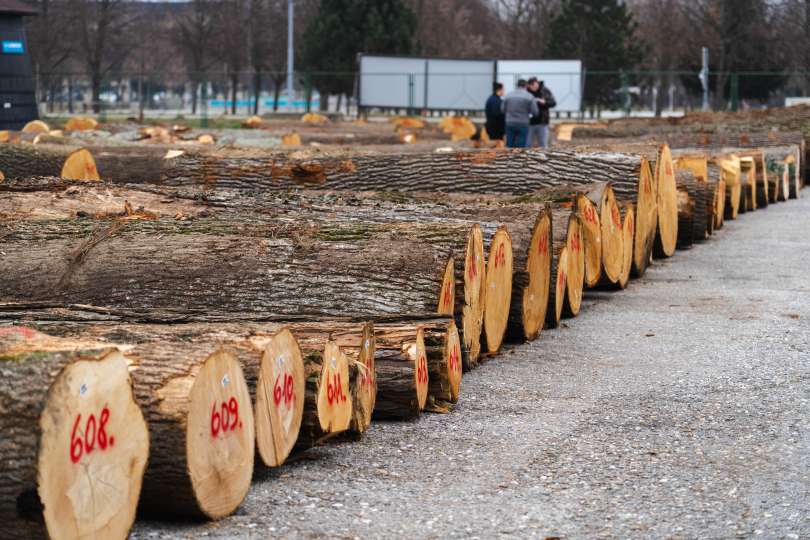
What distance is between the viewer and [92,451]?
400cm

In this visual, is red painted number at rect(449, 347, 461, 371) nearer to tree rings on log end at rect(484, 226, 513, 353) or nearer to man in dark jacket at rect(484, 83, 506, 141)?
tree rings on log end at rect(484, 226, 513, 353)

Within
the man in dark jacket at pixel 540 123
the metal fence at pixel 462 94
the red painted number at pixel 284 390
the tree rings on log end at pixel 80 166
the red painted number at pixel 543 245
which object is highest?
the metal fence at pixel 462 94

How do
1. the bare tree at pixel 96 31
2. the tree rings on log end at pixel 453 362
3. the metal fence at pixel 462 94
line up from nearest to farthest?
the tree rings on log end at pixel 453 362 < the metal fence at pixel 462 94 < the bare tree at pixel 96 31

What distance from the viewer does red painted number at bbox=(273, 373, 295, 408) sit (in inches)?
207

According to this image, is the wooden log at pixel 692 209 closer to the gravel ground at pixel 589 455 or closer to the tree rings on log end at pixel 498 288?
the gravel ground at pixel 589 455

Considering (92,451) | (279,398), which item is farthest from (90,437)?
(279,398)

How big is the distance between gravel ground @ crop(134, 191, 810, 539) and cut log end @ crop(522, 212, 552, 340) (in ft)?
0.54

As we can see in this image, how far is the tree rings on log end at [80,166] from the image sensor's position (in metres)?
13.3

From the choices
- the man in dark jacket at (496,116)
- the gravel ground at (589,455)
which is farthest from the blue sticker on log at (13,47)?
the gravel ground at (589,455)

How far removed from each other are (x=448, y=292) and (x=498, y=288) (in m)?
1.05

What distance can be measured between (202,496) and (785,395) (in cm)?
392

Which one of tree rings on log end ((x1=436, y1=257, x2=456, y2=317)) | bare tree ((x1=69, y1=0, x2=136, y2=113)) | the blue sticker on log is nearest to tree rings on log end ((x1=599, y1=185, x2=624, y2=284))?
tree rings on log end ((x1=436, y1=257, x2=456, y2=317))

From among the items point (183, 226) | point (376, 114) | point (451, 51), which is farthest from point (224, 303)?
point (451, 51)

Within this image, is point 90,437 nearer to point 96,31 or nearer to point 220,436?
point 220,436
